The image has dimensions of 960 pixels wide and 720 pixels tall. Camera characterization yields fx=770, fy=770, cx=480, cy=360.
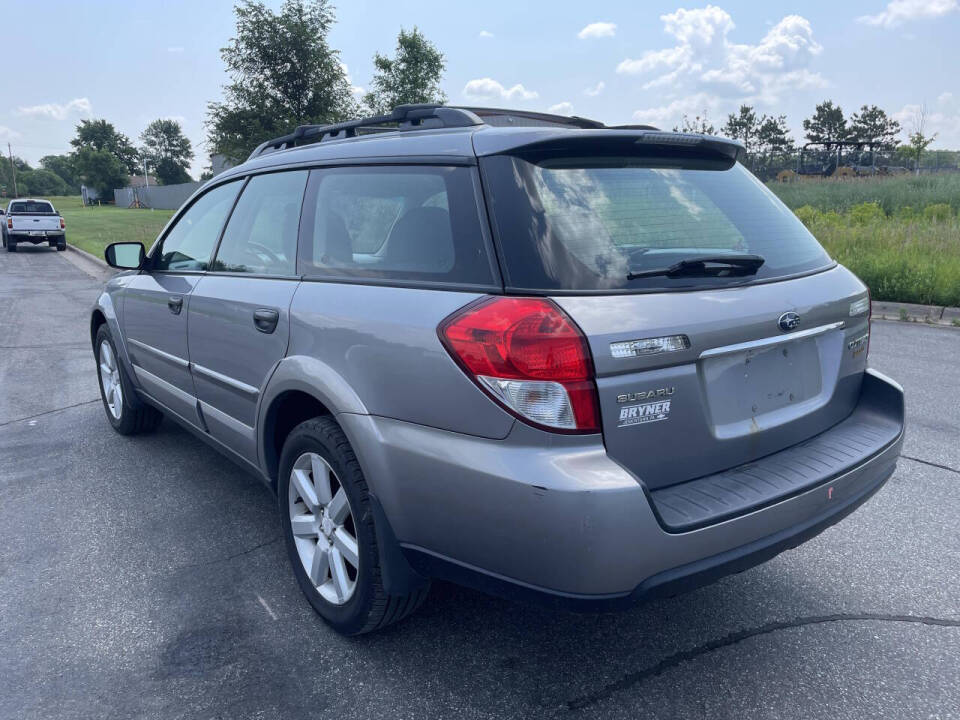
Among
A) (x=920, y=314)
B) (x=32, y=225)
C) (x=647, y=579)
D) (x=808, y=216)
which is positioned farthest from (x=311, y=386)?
(x=32, y=225)

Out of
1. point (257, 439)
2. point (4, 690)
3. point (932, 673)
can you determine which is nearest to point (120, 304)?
point (257, 439)

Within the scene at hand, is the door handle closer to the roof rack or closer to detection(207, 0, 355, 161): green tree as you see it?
the roof rack

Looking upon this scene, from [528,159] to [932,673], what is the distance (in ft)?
6.75

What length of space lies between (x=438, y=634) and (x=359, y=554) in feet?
1.60

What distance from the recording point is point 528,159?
231 cm

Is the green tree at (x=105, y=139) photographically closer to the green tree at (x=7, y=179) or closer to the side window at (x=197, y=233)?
the green tree at (x=7, y=179)

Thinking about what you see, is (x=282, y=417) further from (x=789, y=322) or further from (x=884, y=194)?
(x=884, y=194)

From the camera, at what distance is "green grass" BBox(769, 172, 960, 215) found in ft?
65.5

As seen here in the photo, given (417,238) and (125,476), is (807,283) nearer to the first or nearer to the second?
(417,238)

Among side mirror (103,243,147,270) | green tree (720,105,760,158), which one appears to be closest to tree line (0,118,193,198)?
green tree (720,105,760,158)

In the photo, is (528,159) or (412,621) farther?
(412,621)

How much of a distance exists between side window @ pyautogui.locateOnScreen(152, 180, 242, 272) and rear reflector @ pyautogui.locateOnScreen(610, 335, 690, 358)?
7.83 ft

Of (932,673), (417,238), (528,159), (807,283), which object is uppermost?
(528,159)

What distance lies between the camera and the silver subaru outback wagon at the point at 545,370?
6.70ft
